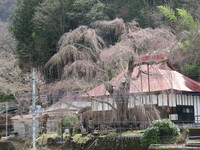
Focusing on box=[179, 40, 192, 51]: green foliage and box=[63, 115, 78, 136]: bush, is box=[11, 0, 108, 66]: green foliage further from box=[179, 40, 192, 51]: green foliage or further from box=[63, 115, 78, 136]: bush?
box=[63, 115, 78, 136]: bush

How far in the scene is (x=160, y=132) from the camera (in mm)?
18047

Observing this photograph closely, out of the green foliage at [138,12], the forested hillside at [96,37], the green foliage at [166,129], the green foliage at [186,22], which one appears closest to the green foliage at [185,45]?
the forested hillside at [96,37]

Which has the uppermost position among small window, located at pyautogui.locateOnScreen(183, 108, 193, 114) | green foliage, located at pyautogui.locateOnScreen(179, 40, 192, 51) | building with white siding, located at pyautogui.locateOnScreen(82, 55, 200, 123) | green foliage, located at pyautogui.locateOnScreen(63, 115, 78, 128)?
green foliage, located at pyautogui.locateOnScreen(179, 40, 192, 51)

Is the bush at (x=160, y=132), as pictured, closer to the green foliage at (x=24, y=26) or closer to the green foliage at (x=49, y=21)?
the green foliage at (x=49, y=21)

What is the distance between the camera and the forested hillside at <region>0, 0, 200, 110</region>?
862 inches

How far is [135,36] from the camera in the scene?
2214 cm

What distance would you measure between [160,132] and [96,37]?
404 inches

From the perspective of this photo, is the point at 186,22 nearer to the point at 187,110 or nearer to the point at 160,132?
the point at 187,110

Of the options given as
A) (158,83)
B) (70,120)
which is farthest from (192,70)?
(70,120)

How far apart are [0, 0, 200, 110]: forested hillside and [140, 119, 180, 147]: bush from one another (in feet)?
14.9

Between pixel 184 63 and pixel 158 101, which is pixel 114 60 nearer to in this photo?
pixel 158 101

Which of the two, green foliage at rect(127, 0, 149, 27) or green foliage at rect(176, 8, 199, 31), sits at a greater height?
green foliage at rect(127, 0, 149, 27)

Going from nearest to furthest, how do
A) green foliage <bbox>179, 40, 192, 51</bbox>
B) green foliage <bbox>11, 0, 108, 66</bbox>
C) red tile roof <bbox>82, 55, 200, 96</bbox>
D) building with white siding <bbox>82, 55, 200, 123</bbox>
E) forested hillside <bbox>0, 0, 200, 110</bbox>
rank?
red tile roof <bbox>82, 55, 200, 96</bbox>, building with white siding <bbox>82, 55, 200, 123</bbox>, forested hillside <bbox>0, 0, 200, 110</bbox>, green foliage <bbox>179, 40, 192, 51</bbox>, green foliage <bbox>11, 0, 108, 66</bbox>

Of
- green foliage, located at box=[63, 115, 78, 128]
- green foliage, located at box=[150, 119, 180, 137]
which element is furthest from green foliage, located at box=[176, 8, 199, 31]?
green foliage, located at box=[63, 115, 78, 128]
